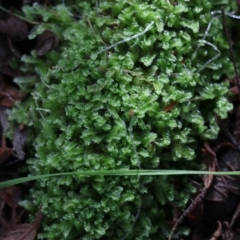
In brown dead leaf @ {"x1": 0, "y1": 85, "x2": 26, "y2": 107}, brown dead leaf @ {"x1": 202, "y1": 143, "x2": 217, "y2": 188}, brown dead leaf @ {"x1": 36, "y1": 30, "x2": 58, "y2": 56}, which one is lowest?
brown dead leaf @ {"x1": 202, "y1": 143, "x2": 217, "y2": 188}

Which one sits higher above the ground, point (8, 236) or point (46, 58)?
point (46, 58)

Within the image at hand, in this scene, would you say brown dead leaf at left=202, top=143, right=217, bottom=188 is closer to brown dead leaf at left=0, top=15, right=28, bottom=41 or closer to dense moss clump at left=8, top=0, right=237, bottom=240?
dense moss clump at left=8, top=0, right=237, bottom=240

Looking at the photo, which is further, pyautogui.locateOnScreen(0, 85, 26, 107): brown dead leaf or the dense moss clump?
pyautogui.locateOnScreen(0, 85, 26, 107): brown dead leaf

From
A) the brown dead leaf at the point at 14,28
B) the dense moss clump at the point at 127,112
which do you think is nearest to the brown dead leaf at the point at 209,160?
the dense moss clump at the point at 127,112

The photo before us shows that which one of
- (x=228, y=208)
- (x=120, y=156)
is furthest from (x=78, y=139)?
(x=228, y=208)

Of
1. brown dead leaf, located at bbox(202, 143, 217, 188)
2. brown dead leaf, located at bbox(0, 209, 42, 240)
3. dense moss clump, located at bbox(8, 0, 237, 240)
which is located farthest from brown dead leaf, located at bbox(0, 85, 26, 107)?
brown dead leaf, located at bbox(202, 143, 217, 188)

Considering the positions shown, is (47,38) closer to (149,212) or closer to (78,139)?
(78,139)

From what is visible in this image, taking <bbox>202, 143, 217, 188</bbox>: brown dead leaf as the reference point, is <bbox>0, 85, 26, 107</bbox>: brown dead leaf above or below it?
above
